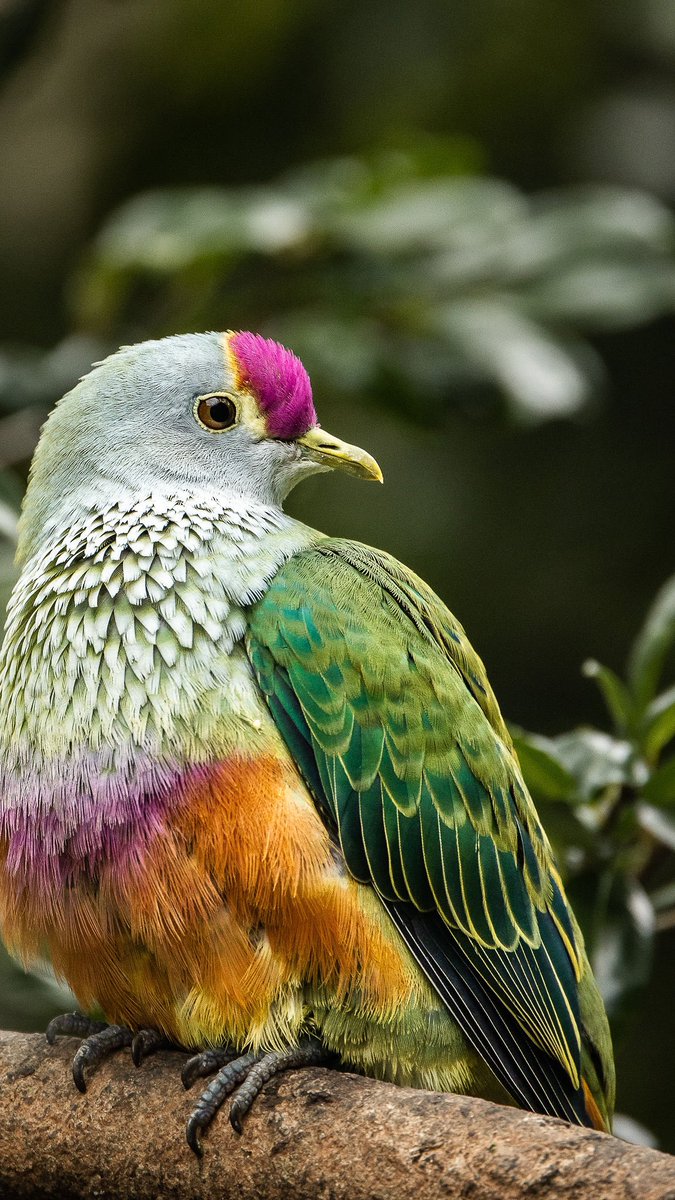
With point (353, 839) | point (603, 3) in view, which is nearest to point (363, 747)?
point (353, 839)

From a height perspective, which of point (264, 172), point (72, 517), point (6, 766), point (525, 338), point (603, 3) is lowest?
point (6, 766)

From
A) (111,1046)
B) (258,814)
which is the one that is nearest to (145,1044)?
(111,1046)

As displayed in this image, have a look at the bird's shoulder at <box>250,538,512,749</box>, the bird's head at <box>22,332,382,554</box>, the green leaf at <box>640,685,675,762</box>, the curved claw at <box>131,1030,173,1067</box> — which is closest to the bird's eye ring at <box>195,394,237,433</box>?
the bird's head at <box>22,332,382,554</box>

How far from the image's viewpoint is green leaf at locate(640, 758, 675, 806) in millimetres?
2734

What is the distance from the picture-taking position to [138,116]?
647 centimetres

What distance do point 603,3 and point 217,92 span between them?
1.80m

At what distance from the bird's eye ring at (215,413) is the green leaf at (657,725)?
105 cm

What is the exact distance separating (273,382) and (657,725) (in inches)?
41.6

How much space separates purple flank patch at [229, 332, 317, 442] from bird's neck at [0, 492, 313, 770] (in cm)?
23

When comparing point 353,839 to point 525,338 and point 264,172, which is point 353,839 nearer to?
point 525,338

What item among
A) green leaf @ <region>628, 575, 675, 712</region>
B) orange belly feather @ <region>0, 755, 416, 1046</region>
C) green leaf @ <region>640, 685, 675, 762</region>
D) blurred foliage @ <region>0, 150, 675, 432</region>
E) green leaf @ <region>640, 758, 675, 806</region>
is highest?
blurred foliage @ <region>0, 150, 675, 432</region>

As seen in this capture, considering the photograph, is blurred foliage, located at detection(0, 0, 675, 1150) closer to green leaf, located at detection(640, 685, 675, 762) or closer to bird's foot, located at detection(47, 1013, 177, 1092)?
green leaf, located at detection(640, 685, 675, 762)

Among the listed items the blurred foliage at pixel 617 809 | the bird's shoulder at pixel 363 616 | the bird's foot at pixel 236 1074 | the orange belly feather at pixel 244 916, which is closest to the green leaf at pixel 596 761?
the blurred foliage at pixel 617 809

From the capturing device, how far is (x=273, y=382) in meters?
2.78
